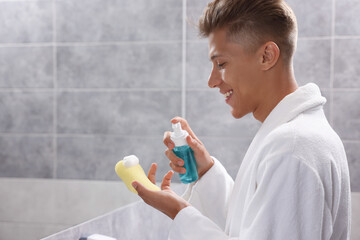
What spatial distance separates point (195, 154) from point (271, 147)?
0.48 m

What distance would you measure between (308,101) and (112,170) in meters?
1.28

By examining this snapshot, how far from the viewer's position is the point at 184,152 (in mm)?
1165

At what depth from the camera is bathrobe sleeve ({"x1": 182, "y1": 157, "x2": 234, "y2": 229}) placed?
1252 millimetres

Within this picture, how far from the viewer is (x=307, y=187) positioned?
72 cm

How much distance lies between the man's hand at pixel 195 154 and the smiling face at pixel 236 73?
0.21 metres

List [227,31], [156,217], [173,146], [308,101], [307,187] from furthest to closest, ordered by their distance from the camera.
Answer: [156,217]
[173,146]
[227,31]
[308,101]
[307,187]

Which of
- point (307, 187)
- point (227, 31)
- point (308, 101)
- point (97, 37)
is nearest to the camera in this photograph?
point (307, 187)

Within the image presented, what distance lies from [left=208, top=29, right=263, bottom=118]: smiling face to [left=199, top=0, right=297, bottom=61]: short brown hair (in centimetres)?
2

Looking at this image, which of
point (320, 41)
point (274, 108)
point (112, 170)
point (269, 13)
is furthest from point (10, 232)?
point (320, 41)

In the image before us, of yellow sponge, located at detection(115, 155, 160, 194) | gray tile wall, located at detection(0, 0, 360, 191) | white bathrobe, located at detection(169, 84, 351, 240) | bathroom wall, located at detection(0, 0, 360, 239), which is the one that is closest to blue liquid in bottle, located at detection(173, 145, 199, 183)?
yellow sponge, located at detection(115, 155, 160, 194)

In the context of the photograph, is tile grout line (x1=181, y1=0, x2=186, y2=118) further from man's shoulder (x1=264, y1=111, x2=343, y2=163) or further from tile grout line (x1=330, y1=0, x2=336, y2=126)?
man's shoulder (x1=264, y1=111, x2=343, y2=163)

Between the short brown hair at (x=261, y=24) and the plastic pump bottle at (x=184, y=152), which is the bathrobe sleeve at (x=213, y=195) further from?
the short brown hair at (x=261, y=24)

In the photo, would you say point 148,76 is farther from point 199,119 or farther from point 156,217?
point 156,217

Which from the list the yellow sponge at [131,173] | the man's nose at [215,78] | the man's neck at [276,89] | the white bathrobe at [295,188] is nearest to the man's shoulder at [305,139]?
the white bathrobe at [295,188]
